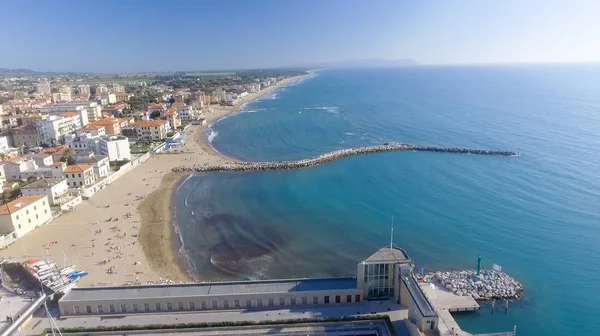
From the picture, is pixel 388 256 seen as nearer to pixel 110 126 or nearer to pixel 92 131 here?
pixel 92 131

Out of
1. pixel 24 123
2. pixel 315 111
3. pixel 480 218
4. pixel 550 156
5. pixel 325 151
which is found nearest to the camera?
pixel 480 218

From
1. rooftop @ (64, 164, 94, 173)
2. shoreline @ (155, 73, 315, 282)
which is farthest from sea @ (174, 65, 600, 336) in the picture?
rooftop @ (64, 164, 94, 173)

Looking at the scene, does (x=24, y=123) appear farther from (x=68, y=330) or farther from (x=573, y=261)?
(x=573, y=261)

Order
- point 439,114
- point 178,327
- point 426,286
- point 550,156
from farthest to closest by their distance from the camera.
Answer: point 439,114 < point 550,156 < point 426,286 < point 178,327

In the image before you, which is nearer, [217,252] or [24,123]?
[217,252]

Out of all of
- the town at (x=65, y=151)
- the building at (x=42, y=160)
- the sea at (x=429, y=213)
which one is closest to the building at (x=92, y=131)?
the town at (x=65, y=151)

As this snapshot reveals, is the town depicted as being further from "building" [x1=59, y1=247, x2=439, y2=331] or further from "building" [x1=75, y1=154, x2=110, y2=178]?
"building" [x1=59, y1=247, x2=439, y2=331]

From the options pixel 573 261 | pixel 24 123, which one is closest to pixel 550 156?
pixel 573 261

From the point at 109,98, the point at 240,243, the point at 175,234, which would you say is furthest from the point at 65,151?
the point at 109,98
